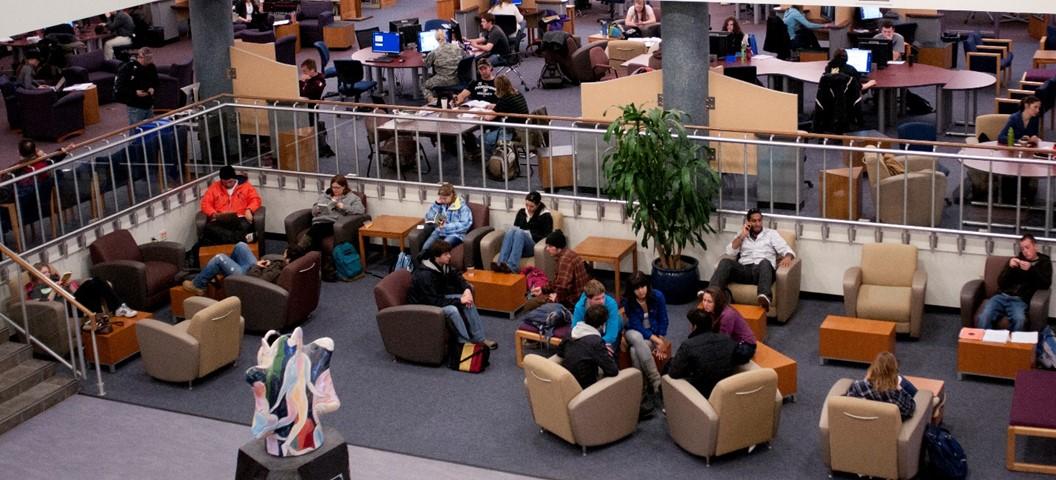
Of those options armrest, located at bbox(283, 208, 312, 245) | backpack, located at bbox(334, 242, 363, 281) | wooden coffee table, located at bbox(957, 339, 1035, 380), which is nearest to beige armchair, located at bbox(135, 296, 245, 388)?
backpack, located at bbox(334, 242, 363, 281)

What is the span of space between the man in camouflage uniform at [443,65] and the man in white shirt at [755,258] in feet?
21.2

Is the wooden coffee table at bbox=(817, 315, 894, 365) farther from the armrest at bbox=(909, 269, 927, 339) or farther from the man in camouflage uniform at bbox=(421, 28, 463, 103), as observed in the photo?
the man in camouflage uniform at bbox=(421, 28, 463, 103)

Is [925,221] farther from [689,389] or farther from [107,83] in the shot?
[107,83]

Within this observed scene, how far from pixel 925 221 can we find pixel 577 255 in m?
3.02

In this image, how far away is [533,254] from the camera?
13.4 metres

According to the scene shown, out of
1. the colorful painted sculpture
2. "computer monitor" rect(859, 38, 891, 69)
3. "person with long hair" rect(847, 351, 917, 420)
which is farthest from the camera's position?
"computer monitor" rect(859, 38, 891, 69)

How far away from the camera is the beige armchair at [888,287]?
11.8 metres

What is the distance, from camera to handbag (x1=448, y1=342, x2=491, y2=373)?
463 inches

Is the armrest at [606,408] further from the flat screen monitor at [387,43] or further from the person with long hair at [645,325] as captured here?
the flat screen monitor at [387,43]

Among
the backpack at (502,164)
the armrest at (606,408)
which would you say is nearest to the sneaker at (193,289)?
the backpack at (502,164)

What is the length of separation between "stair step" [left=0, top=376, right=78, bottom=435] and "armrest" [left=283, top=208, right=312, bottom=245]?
3.05 meters

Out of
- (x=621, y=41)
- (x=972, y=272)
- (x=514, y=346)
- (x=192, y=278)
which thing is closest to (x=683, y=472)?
(x=514, y=346)

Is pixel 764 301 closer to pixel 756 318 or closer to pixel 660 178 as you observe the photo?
pixel 756 318

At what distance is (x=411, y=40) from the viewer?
20.9 metres
